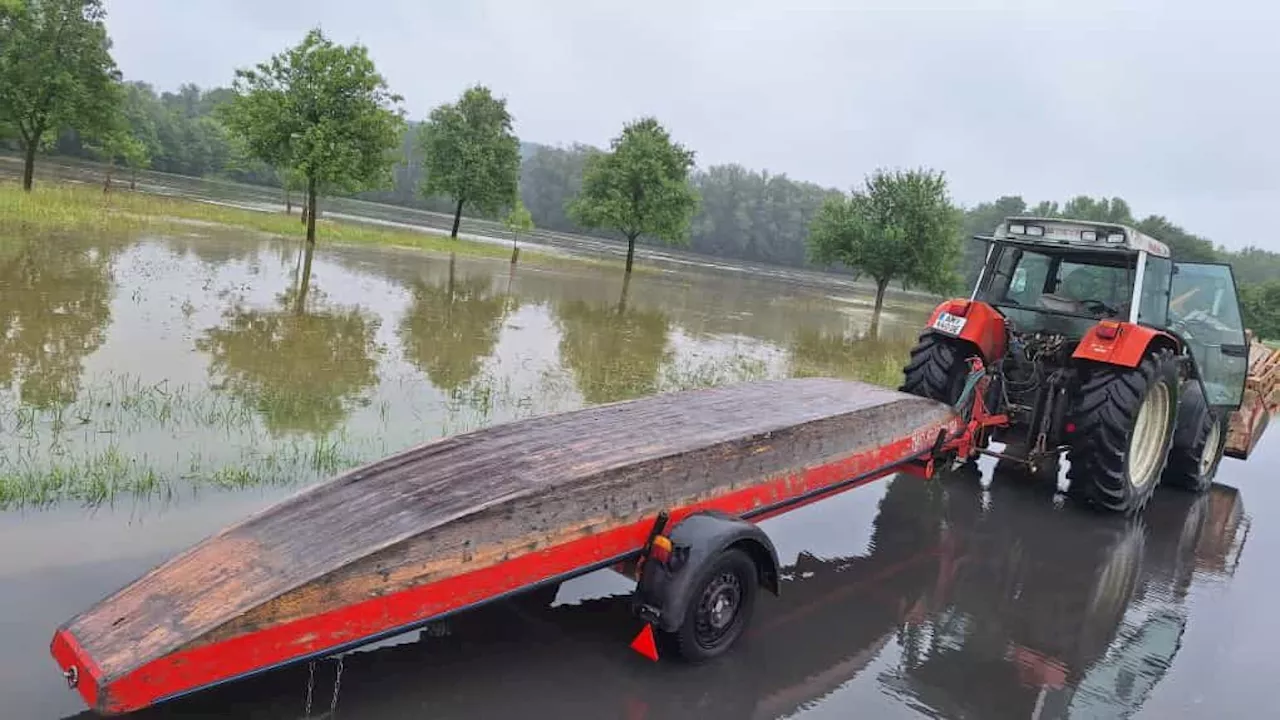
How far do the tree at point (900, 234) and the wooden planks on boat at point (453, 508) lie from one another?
95.6 ft

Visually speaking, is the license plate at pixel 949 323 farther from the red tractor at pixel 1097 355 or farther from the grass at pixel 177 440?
the grass at pixel 177 440

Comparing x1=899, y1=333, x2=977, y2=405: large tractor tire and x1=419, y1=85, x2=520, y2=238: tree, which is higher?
x1=419, y1=85, x2=520, y2=238: tree

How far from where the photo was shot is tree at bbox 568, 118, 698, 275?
111 feet

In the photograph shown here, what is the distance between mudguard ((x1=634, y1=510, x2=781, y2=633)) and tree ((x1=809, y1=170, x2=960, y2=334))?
98.3ft

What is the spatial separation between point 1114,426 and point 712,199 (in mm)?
106732

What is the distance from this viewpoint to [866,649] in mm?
4309

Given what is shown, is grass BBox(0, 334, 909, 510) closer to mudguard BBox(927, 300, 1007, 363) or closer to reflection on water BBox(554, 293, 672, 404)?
reflection on water BBox(554, 293, 672, 404)

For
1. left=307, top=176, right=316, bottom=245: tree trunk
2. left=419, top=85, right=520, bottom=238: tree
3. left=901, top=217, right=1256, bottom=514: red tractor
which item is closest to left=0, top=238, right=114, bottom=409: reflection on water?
left=901, top=217, right=1256, bottom=514: red tractor

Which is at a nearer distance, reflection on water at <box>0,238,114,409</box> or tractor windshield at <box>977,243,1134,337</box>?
reflection on water at <box>0,238,114,409</box>

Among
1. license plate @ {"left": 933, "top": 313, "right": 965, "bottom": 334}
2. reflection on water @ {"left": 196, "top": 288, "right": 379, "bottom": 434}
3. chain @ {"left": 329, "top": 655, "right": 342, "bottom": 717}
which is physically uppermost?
license plate @ {"left": 933, "top": 313, "right": 965, "bottom": 334}

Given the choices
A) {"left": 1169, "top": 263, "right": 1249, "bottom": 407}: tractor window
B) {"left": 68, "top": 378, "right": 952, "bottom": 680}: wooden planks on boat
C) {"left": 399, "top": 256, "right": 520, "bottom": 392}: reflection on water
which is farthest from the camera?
{"left": 399, "top": 256, "right": 520, "bottom": 392}: reflection on water

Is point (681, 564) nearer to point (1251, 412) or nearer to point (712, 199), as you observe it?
point (1251, 412)

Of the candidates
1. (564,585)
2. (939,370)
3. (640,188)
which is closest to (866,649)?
(564,585)

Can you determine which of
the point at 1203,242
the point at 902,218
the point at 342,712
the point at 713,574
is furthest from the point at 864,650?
the point at 1203,242
